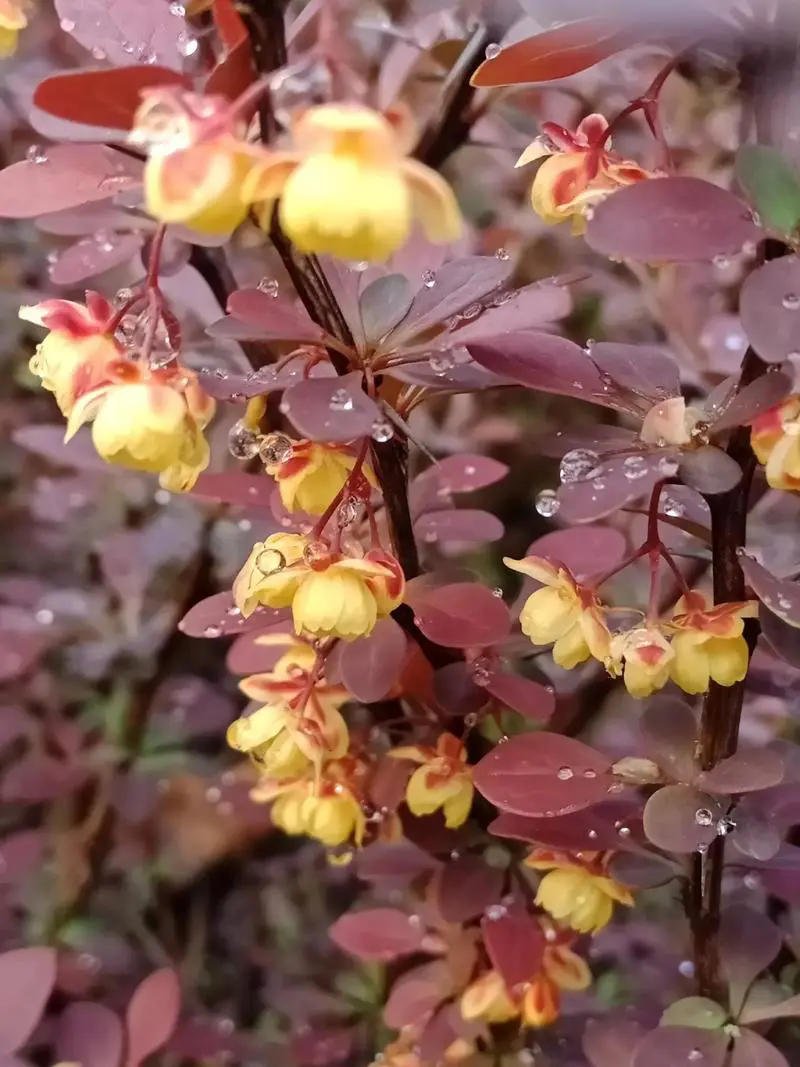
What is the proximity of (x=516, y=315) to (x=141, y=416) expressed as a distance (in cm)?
19

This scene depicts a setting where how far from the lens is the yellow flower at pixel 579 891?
0.61 meters

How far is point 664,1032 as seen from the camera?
599 millimetres

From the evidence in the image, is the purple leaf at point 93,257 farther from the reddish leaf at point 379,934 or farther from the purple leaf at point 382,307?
the reddish leaf at point 379,934

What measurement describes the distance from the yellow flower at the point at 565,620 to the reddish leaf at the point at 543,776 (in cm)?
9

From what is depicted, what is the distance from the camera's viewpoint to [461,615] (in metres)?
0.55

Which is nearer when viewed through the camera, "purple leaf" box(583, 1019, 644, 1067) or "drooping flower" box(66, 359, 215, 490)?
"drooping flower" box(66, 359, 215, 490)

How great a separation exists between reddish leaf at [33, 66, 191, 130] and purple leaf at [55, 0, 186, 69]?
0.14m

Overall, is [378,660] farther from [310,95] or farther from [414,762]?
[310,95]

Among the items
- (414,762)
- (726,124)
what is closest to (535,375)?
(414,762)

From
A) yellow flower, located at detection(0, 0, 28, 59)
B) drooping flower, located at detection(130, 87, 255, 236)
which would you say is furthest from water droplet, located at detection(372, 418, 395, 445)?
yellow flower, located at detection(0, 0, 28, 59)

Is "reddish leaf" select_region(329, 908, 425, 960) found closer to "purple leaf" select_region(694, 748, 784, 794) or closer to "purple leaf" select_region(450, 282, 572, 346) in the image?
"purple leaf" select_region(694, 748, 784, 794)

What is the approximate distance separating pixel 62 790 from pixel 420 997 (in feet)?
1.65

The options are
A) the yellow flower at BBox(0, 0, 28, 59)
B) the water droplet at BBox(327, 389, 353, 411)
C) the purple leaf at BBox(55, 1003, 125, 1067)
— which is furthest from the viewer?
the purple leaf at BBox(55, 1003, 125, 1067)

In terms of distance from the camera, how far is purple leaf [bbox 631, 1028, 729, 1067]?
584 mm
